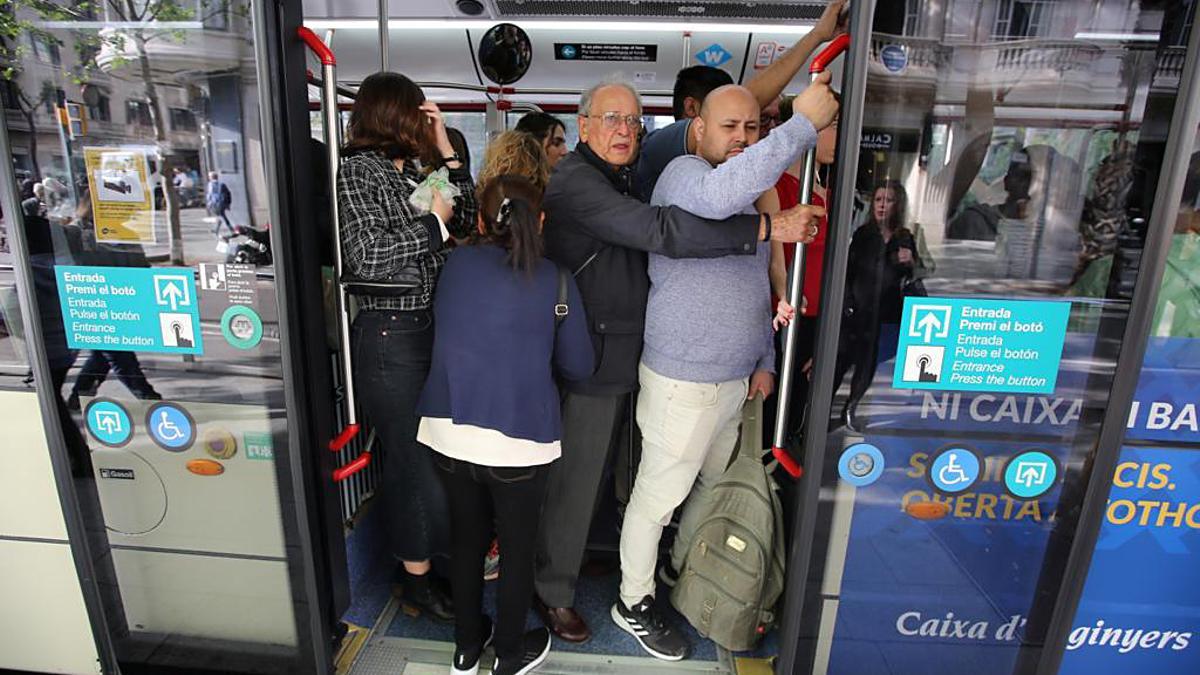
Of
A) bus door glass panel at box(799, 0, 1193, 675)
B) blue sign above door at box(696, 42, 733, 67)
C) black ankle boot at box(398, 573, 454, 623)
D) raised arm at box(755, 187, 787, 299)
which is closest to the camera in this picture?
bus door glass panel at box(799, 0, 1193, 675)

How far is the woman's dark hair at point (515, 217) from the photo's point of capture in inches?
70.7

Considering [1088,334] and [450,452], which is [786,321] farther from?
[450,452]

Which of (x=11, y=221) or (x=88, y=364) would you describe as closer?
(x=11, y=221)

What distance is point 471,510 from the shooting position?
2.03m

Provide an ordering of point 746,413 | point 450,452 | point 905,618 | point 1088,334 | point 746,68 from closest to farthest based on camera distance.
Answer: point 1088,334 → point 450,452 → point 905,618 → point 746,413 → point 746,68

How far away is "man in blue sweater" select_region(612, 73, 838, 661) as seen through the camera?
81.0 inches

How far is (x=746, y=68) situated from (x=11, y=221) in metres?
5.53

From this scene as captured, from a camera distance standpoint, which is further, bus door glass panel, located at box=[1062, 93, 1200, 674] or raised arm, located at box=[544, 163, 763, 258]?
raised arm, located at box=[544, 163, 763, 258]

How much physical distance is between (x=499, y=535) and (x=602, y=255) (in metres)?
0.93

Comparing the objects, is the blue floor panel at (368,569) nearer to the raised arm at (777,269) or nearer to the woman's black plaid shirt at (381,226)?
the woman's black plaid shirt at (381,226)

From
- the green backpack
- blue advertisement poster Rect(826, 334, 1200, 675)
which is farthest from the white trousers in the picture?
blue advertisement poster Rect(826, 334, 1200, 675)

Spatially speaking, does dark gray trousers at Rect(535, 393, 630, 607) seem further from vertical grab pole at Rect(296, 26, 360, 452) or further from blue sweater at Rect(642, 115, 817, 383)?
vertical grab pole at Rect(296, 26, 360, 452)

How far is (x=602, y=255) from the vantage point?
84.6 inches

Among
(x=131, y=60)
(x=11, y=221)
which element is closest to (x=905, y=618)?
(x=131, y=60)
